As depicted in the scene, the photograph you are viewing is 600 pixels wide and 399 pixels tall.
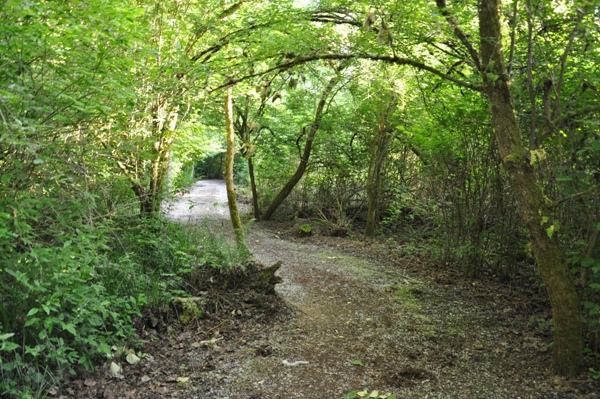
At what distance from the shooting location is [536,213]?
3.71m

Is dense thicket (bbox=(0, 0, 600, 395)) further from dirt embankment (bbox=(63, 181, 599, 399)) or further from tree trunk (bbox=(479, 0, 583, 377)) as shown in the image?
dirt embankment (bbox=(63, 181, 599, 399))

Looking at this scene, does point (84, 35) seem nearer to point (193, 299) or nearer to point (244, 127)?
point (193, 299)

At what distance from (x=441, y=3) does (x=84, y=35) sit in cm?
302

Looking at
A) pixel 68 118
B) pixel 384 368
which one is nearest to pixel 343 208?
pixel 384 368

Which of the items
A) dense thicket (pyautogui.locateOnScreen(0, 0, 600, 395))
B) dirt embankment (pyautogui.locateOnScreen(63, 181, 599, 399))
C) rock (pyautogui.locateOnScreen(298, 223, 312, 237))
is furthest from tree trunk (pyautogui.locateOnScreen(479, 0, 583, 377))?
rock (pyautogui.locateOnScreen(298, 223, 312, 237))

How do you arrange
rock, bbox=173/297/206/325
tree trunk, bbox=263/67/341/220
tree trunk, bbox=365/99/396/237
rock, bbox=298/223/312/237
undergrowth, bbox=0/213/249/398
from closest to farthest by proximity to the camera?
undergrowth, bbox=0/213/249/398 → rock, bbox=173/297/206/325 → tree trunk, bbox=365/99/396/237 → rock, bbox=298/223/312/237 → tree trunk, bbox=263/67/341/220

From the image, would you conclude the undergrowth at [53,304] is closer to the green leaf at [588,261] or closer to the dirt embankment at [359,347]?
the dirt embankment at [359,347]

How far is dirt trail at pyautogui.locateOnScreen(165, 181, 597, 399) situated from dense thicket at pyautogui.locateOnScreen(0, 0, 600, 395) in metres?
0.55

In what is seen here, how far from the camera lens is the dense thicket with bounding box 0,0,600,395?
330cm

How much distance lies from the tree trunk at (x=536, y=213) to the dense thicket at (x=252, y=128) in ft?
0.05

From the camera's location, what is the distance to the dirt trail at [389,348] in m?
3.76

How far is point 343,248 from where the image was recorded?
988 centimetres

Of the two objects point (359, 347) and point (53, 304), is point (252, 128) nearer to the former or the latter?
point (359, 347)

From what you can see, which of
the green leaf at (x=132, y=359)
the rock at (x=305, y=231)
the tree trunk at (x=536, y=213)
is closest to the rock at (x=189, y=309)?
the green leaf at (x=132, y=359)
